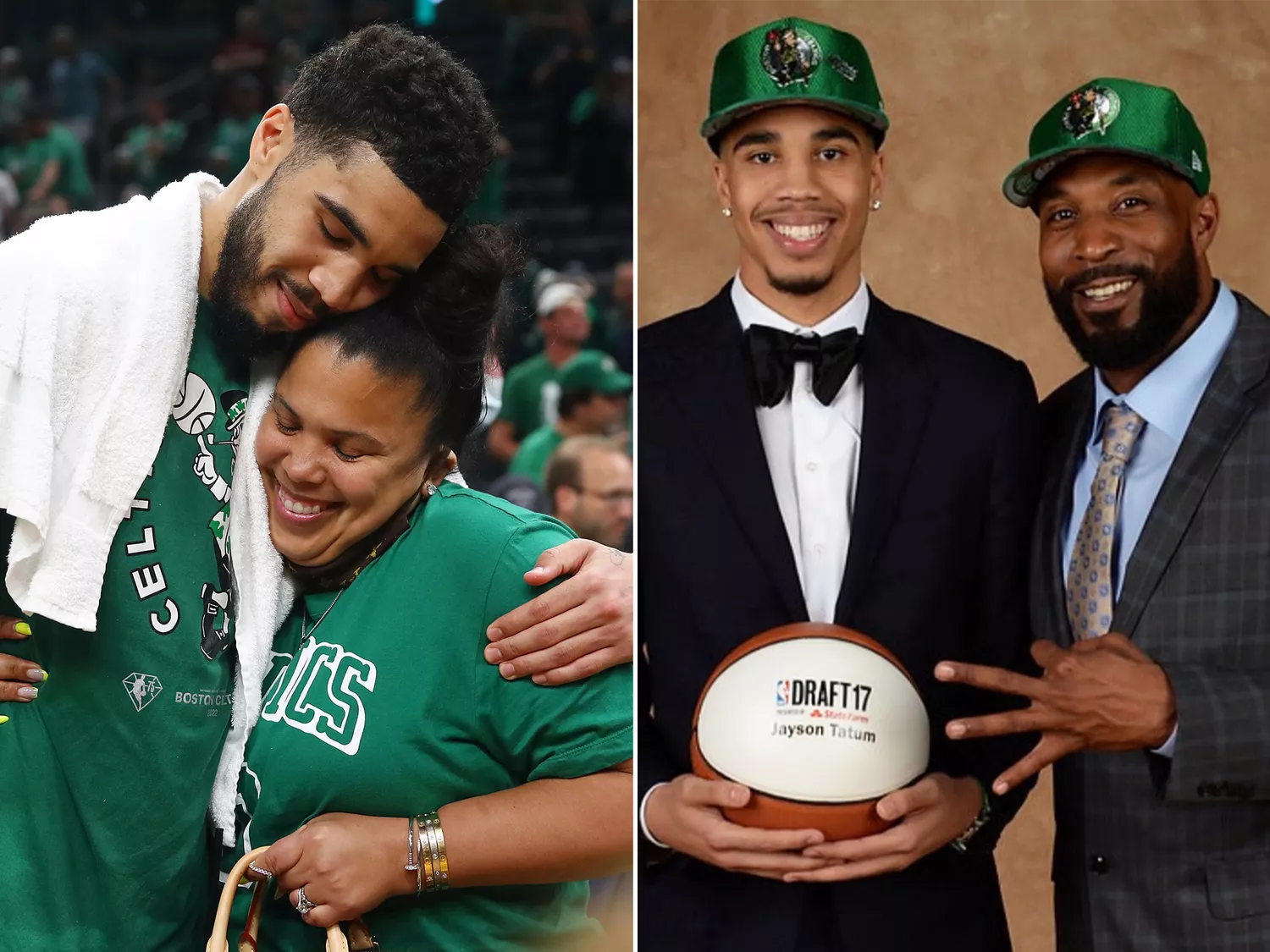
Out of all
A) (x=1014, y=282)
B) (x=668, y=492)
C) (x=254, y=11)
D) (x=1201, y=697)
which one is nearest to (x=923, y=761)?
(x=1201, y=697)

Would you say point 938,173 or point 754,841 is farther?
point 938,173

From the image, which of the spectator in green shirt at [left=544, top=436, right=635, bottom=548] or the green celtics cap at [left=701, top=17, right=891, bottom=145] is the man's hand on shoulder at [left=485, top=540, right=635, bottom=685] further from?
the green celtics cap at [left=701, top=17, right=891, bottom=145]

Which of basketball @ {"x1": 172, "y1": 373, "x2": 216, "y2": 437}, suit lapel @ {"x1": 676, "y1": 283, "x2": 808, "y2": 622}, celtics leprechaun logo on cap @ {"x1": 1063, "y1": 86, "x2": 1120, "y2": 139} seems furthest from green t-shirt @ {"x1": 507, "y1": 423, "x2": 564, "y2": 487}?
celtics leprechaun logo on cap @ {"x1": 1063, "y1": 86, "x2": 1120, "y2": 139}

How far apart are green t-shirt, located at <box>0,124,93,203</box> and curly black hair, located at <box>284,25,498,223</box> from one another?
17.9 inches

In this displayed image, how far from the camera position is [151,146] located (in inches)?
99.0

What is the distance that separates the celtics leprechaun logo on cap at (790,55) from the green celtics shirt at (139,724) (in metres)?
0.94

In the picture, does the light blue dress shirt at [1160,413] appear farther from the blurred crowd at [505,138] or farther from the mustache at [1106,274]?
the blurred crowd at [505,138]

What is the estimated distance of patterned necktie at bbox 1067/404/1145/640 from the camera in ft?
7.60

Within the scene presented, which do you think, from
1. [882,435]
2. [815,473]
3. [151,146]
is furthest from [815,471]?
[151,146]

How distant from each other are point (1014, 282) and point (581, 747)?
3.25ft

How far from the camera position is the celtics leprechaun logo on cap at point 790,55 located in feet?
7.88

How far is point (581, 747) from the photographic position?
226 centimetres

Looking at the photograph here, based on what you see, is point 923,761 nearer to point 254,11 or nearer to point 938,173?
point 938,173

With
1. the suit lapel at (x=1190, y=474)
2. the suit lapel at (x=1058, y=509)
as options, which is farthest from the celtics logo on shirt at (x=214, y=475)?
the suit lapel at (x=1190, y=474)
